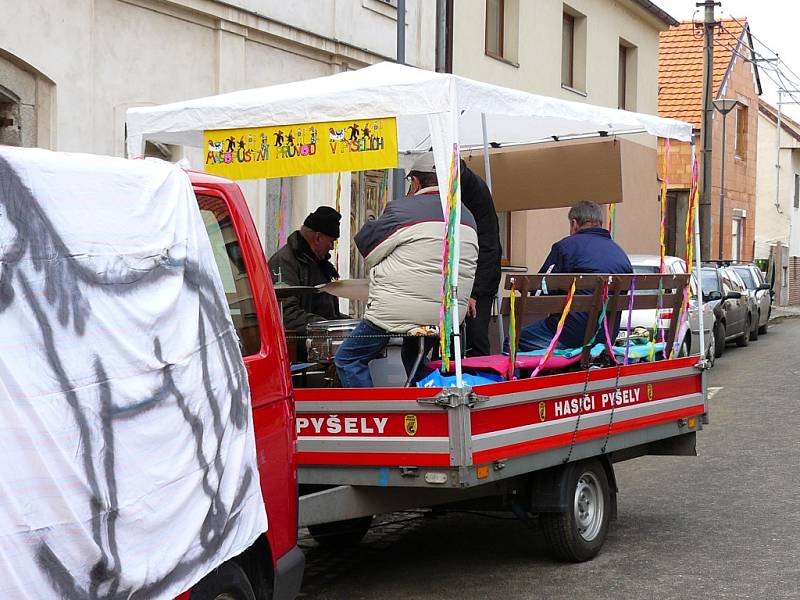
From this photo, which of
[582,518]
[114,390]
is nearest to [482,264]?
[582,518]

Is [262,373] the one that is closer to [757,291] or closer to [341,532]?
[341,532]

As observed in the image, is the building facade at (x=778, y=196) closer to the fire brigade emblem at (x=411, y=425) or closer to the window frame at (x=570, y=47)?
the window frame at (x=570, y=47)

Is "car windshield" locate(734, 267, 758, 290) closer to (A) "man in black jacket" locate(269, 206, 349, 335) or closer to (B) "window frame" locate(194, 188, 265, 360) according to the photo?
(A) "man in black jacket" locate(269, 206, 349, 335)

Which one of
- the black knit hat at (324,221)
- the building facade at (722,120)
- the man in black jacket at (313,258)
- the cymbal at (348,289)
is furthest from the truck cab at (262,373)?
the building facade at (722,120)

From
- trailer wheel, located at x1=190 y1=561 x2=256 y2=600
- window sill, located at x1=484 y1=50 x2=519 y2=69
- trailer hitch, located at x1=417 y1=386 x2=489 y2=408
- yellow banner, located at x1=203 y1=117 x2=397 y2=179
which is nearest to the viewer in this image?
trailer wheel, located at x1=190 y1=561 x2=256 y2=600

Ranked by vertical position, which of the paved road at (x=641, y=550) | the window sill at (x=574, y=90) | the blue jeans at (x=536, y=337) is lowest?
the paved road at (x=641, y=550)

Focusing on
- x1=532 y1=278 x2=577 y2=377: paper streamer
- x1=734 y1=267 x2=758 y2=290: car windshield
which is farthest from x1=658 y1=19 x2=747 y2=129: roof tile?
x1=532 y1=278 x2=577 y2=377: paper streamer

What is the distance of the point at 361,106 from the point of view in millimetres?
6727

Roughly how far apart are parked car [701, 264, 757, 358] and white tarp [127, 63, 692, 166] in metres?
11.8

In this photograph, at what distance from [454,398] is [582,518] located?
1.85 m

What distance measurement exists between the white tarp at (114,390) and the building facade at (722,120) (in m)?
33.3

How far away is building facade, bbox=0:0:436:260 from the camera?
444 inches

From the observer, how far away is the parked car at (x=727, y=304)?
67.8ft

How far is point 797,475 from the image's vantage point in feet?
32.3
